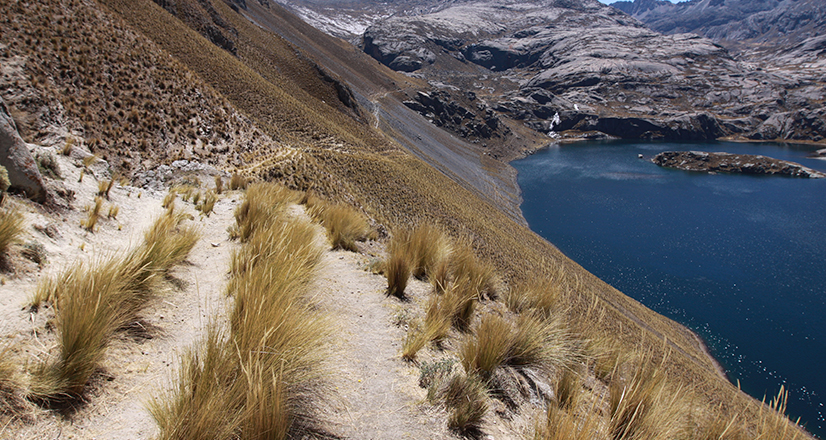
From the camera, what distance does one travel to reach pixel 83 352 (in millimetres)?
2502

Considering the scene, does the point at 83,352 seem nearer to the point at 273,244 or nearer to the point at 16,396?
the point at 16,396

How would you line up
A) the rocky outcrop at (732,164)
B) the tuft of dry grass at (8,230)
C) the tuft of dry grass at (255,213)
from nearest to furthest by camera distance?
1. the tuft of dry grass at (8,230)
2. the tuft of dry grass at (255,213)
3. the rocky outcrop at (732,164)

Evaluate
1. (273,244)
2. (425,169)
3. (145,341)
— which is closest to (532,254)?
(425,169)

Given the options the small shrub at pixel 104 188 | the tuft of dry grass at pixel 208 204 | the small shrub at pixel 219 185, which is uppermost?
the small shrub at pixel 104 188

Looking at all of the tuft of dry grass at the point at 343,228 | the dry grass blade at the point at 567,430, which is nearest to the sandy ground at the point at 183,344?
the dry grass blade at the point at 567,430

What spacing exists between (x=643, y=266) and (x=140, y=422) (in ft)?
127

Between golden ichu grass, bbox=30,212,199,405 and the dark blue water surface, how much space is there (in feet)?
63.5

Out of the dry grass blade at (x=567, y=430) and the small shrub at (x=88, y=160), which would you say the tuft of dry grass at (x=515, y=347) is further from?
the small shrub at (x=88, y=160)

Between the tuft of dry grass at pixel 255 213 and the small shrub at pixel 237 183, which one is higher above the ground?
the tuft of dry grass at pixel 255 213

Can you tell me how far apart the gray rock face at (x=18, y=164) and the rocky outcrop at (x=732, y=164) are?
9033cm

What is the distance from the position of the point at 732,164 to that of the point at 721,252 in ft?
167

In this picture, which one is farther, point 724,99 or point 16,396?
point 724,99

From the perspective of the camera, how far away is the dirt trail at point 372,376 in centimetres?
279

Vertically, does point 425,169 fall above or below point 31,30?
below
